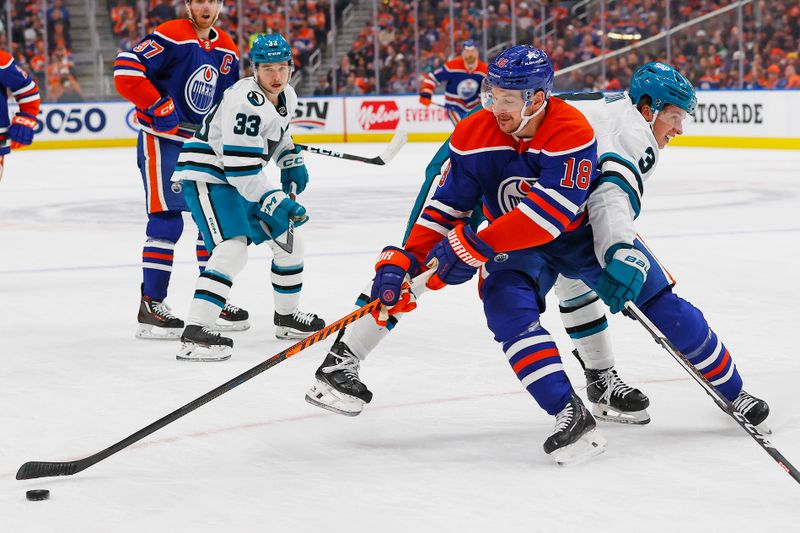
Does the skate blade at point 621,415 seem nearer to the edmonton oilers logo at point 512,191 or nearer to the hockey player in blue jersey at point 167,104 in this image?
the edmonton oilers logo at point 512,191

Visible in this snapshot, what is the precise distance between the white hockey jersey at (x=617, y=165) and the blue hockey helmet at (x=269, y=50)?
4.19ft

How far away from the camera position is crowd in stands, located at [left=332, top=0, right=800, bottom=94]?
13.5m

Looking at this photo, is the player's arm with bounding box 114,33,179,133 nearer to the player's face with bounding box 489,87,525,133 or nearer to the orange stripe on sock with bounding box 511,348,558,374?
the player's face with bounding box 489,87,525,133

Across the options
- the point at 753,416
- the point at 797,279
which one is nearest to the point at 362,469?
the point at 753,416

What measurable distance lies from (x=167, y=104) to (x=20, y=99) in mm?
1652

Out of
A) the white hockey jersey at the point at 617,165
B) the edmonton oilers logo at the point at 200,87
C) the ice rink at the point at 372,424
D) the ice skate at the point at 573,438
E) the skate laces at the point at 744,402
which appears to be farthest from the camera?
the edmonton oilers logo at the point at 200,87

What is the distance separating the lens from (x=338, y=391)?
2912 millimetres

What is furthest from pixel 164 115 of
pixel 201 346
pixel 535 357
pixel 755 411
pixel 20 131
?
pixel 755 411

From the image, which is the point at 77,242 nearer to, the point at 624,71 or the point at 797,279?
the point at 797,279

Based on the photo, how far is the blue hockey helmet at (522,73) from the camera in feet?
8.36

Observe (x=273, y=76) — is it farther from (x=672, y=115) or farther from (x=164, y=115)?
(x=672, y=115)

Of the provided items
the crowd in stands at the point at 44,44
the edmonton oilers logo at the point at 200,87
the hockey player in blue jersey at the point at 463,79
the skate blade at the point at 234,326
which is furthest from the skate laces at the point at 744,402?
the crowd in stands at the point at 44,44

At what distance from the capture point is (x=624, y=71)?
14969 millimetres

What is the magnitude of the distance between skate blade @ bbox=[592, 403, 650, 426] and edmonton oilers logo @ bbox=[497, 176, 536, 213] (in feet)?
1.94
